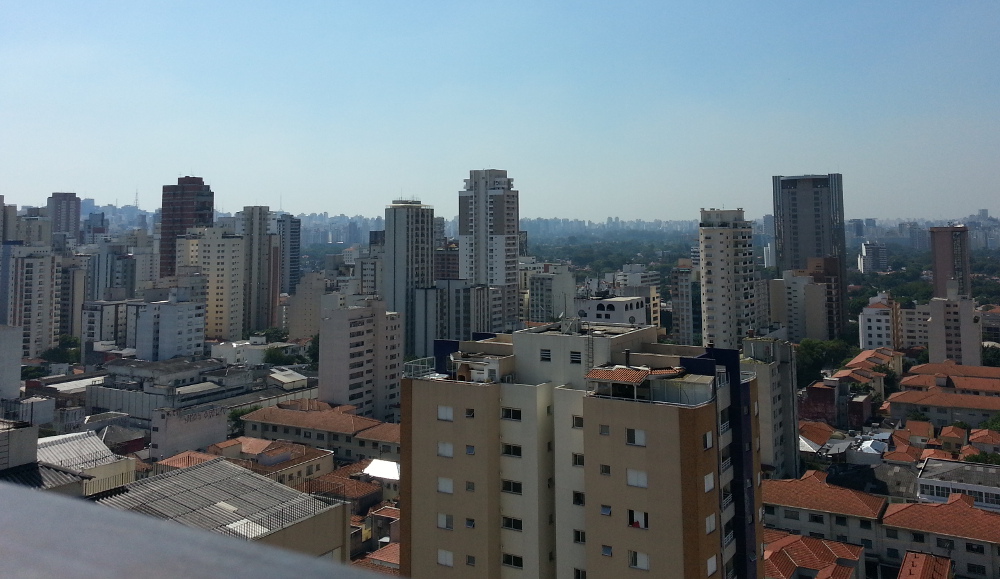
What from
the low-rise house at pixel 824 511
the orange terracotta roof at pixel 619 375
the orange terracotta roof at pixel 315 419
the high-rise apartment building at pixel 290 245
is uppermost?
the high-rise apartment building at pixel 290 245

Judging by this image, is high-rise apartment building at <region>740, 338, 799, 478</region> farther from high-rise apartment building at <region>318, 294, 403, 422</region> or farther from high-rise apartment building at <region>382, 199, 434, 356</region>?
high-rise apartment building at <region>382, 199, 434, 356</region>

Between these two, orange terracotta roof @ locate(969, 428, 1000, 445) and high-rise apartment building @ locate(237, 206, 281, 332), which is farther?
high-rise apartment building @ locate(237, 206, 281, 332)

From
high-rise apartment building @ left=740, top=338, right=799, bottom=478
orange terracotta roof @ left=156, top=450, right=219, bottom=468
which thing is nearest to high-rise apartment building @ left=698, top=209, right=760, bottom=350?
high-rise apartment building @ left=740, top=338, right=799, bottom=478

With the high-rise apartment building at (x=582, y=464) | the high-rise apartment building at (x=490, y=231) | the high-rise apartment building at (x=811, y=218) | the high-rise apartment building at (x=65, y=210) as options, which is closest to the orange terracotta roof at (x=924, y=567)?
the high-rise apartment building at (x=582, y=464)

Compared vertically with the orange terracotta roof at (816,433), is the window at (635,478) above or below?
above

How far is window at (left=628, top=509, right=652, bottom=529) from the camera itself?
2834mm

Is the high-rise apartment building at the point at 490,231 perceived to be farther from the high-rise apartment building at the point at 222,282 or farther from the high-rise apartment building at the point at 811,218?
the high-rise apartment building at the point at 811,218

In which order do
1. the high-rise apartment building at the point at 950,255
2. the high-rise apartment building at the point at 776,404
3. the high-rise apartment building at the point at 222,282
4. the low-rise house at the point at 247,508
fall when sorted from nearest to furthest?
1. the low-rise house at the point at 247,508
2. the high-rise apartment building at the point at 776,404
3. the high-rise apartment building at the point at 222,282
4. the high-rise apartment building at the point at 950,255

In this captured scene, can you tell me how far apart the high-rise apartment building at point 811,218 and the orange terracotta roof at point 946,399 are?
1683 cm

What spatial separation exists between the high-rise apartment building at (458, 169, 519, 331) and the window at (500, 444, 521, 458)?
14836mm

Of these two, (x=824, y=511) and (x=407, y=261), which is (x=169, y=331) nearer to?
(x=407, y=261)

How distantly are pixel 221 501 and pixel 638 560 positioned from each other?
1.71 meters

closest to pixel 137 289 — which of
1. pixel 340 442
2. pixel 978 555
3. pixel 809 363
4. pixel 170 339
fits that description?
pixel 170 339

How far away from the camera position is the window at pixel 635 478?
2.85 m
